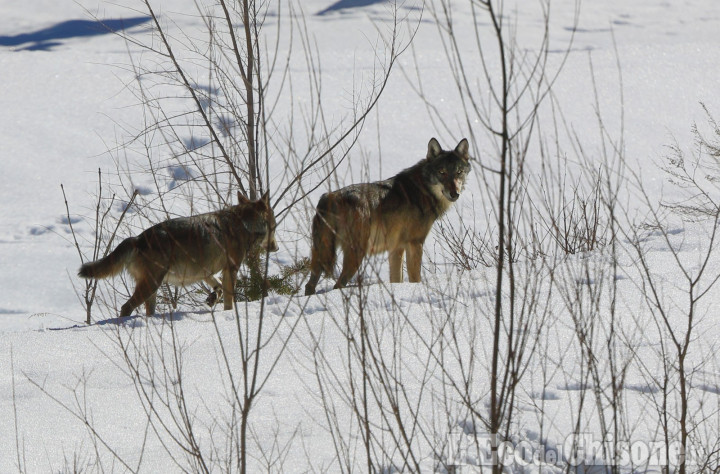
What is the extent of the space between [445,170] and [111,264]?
351 centimetres

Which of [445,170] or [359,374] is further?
[445,170]

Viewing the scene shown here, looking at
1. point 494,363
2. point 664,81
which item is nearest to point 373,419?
point 494,363

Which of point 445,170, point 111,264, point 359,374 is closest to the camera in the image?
point 359,374

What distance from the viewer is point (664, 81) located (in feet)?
150

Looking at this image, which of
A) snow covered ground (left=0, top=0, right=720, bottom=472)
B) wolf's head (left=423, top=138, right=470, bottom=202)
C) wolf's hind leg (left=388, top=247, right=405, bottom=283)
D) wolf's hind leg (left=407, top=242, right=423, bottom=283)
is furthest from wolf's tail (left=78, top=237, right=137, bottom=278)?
wolf's head (left=423, top=138, right=470, bottom=202)

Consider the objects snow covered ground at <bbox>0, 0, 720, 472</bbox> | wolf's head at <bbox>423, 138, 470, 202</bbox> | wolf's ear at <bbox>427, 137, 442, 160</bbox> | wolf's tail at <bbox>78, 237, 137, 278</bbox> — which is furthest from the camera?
wolf's ear at <bbox>427, 137, 442, 160</bbox>

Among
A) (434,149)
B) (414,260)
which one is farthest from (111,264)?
(434,149)

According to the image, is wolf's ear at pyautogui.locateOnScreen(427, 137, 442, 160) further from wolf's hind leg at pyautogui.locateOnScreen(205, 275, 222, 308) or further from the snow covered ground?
wolf's hind leg at pyautogui.locateOnScreen(205, 275, 222, 308)

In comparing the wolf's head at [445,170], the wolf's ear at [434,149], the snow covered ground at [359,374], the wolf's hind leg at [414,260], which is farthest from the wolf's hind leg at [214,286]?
the wolf's ear at [434,149]

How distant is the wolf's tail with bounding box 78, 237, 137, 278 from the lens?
23.9 feet

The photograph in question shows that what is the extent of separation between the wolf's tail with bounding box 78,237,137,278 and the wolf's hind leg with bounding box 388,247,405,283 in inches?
108

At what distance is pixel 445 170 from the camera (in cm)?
868

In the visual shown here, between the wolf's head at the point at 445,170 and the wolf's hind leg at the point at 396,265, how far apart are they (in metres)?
0.78

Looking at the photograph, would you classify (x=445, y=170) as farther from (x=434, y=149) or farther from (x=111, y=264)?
(x=111, y=264)
